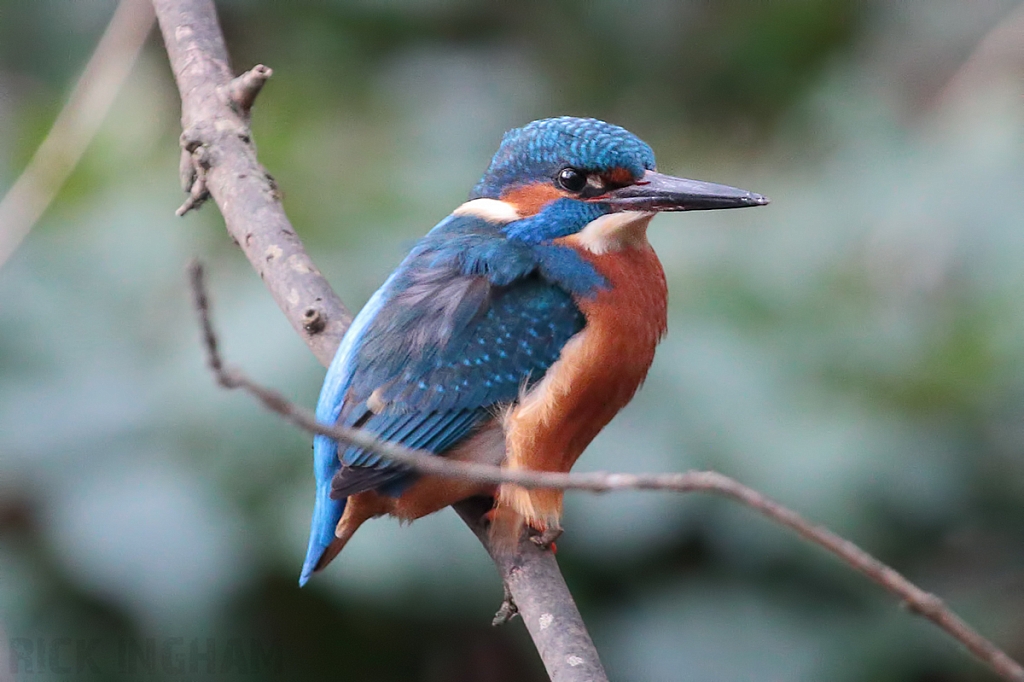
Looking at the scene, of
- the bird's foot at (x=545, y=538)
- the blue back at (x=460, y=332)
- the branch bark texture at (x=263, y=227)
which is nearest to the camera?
the branch bark texture at (x=263, y=227)

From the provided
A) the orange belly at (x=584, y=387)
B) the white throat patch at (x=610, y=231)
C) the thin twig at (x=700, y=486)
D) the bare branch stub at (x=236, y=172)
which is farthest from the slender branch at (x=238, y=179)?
the thin twig at (x=700, y=486)

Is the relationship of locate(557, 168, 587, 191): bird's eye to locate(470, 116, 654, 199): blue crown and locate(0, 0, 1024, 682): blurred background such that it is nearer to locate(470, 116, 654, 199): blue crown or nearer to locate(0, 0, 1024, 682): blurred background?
locate(470, 116, 654, 199): blue crown

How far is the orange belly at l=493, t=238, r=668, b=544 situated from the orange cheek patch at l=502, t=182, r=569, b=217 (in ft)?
0.30

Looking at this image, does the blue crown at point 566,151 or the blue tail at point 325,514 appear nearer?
the blue tail at point 325,514

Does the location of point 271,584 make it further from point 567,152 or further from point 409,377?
point 567,152

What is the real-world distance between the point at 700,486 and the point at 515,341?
1111mm

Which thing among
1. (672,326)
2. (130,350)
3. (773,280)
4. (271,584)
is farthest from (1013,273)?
(130,350)

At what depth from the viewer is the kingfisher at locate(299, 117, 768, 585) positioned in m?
2.07

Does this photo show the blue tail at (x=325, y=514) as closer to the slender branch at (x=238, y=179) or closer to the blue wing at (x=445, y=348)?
the blue wing at (x=445, y=348)

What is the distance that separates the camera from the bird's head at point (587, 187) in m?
2.18

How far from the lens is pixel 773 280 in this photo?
3068 millimetres

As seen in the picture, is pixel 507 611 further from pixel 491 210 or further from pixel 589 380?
pixel 491 210

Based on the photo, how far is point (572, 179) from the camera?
7.39ft

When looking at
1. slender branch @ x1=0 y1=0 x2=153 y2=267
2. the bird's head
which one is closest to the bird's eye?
the bird's head
